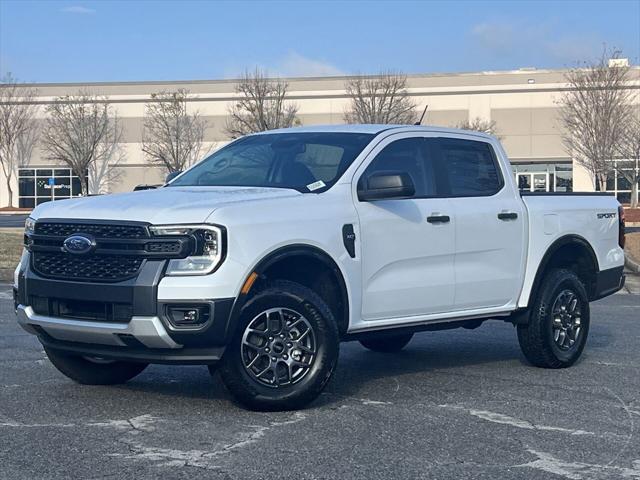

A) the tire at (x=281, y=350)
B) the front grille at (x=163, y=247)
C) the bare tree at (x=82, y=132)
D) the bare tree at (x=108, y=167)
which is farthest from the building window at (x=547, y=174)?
the front grille at (x=163, y=247)

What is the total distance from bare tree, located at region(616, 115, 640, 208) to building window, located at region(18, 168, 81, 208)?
112ft

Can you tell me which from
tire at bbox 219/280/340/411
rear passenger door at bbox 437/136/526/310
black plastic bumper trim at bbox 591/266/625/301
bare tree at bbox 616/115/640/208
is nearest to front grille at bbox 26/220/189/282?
tire at bbox 219/280/340/411

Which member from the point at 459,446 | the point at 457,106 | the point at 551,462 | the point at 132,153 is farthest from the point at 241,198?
the point at 132,153

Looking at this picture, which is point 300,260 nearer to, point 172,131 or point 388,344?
point 388,344

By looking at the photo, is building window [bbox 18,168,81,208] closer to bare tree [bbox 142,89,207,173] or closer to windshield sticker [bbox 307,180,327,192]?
bare tree [bbox 142,89,207,173]

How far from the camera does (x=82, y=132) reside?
2370 inches

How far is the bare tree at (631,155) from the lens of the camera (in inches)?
1759

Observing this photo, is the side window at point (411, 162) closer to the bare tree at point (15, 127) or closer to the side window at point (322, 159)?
the side window at point (322, 159)

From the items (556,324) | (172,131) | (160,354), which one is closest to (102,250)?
(160,354)

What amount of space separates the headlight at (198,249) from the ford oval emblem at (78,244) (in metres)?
0.42

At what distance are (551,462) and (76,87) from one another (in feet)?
204

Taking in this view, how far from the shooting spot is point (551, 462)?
5488 millimetres

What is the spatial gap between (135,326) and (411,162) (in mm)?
2736

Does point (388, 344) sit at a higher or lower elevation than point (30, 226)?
lower
